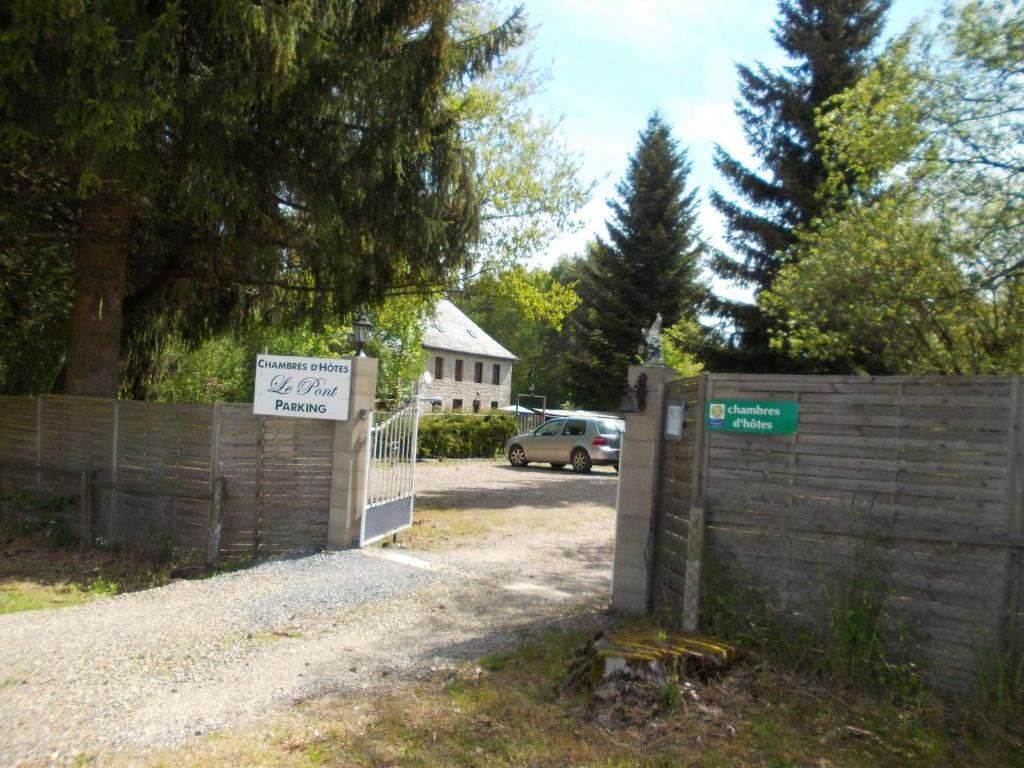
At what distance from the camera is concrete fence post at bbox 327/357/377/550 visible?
30.9ft

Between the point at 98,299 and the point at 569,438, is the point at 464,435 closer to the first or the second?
the point at 569,438

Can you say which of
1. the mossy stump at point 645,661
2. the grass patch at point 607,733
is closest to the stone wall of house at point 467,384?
the mossy stump at point 645,661

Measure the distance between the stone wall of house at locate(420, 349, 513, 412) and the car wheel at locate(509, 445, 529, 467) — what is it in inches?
667

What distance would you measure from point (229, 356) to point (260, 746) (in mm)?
22269

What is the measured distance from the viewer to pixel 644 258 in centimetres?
3444

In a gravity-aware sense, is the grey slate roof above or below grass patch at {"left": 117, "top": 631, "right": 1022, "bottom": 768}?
above

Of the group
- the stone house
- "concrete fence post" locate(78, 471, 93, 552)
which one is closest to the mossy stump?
"concrete fence post" locate(78, 471, 93, 552)

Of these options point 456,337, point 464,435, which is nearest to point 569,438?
point 464,435

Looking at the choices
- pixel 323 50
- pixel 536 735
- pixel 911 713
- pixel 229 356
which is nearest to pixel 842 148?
pixel 323 50

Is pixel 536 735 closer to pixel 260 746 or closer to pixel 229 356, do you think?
pixel 260 746

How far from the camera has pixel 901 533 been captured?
202 inches

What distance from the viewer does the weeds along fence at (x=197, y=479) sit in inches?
372

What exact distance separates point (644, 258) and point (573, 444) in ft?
46.5

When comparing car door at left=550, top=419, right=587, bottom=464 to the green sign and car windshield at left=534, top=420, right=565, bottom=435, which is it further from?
the green sign
